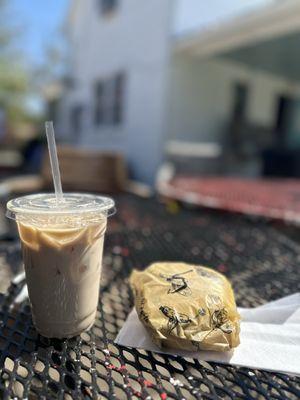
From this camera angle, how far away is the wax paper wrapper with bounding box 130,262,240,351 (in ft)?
2.83

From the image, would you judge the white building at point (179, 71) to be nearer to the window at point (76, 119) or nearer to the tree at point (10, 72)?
the window at point (76, 119)

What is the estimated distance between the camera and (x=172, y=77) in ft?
21.5

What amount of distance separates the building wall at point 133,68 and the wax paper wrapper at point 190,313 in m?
5.79

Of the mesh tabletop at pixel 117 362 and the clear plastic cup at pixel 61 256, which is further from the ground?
the clear plastic cup at pixel 61 256

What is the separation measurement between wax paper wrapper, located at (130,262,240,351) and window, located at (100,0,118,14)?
8.71 meters

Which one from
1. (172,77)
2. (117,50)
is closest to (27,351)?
(172,77)

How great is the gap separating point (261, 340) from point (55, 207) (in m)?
0.74

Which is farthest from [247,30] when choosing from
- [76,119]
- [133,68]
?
[76,119]

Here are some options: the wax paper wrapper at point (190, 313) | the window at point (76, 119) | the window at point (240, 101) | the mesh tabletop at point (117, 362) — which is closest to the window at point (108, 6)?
the window at point (76, 119)

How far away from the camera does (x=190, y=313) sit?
880mm

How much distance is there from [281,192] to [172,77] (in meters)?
3.39

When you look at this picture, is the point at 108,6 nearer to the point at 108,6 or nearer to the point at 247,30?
the point at 108,6

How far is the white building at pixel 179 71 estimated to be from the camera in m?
5.84

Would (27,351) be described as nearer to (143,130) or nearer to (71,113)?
(143,130)
